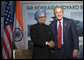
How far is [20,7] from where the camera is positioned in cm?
504

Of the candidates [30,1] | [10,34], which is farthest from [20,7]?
[10,34]

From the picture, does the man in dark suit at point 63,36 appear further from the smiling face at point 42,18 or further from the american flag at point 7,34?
the american flag at point 7,34

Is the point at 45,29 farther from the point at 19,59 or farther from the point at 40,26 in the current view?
the point at 19,59

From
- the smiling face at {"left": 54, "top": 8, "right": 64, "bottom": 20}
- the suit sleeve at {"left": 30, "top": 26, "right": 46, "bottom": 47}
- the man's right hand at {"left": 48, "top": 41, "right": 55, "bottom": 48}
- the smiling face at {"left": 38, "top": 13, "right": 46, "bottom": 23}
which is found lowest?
the man's right hand at {"left": 48, "top": 41, "right": 55, "bottom": 48}

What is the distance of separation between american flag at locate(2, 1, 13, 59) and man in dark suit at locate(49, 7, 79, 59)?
97 centimetres

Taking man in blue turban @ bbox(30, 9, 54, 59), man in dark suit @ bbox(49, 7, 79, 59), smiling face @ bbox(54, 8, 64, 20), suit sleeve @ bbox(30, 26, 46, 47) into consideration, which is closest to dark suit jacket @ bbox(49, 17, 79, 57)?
man in dark suit @ bbox(49, 7, 79, 59)

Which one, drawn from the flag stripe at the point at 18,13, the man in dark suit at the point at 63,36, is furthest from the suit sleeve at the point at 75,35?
the flag stripe at the point at 18,13

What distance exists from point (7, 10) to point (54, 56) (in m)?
1.48

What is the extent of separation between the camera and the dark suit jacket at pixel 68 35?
4.64 metres

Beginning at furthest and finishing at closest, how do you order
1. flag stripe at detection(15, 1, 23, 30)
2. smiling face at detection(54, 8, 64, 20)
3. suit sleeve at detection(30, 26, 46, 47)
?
flag stripe at detection(15, 1, 23, 30) < smiling face at detection(54, 8, 64, 20) < suit sleeve at detection(30, 26, 46, 47)

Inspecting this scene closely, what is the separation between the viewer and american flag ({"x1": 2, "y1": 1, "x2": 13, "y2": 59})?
512 cm

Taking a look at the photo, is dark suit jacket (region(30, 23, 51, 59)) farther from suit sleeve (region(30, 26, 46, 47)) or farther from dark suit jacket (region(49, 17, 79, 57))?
dark suit jacket (region(49, 17, 79, 57))

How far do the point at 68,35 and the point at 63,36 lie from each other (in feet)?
0.37

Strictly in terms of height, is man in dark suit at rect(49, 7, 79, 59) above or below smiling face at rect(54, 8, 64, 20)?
below
